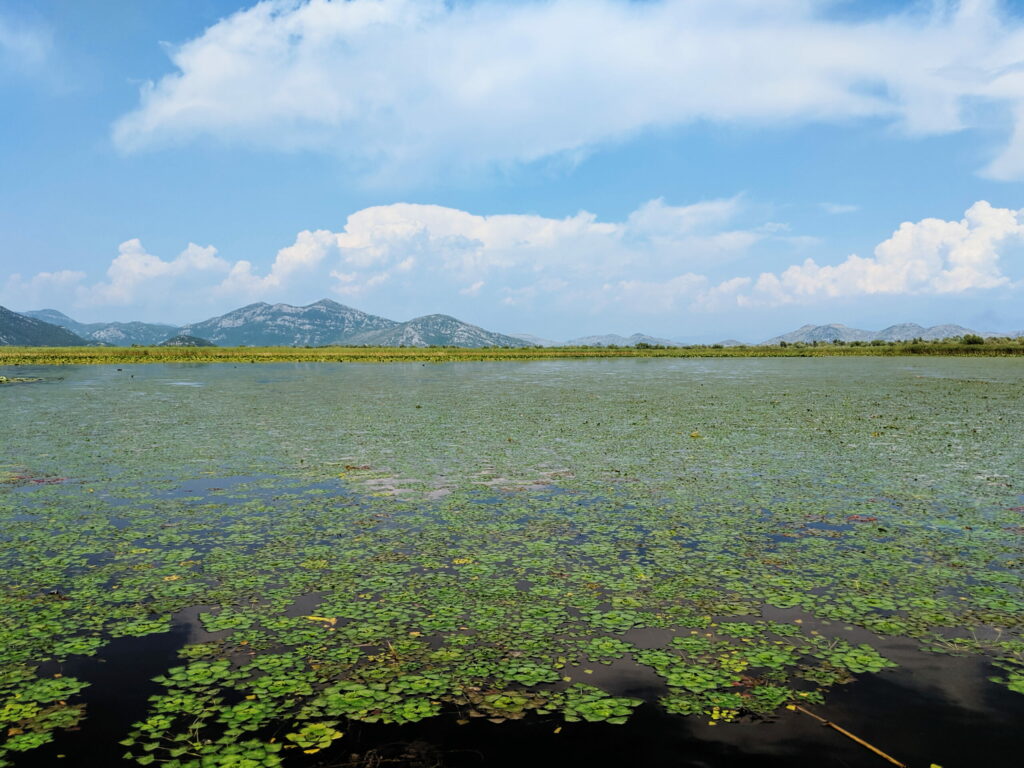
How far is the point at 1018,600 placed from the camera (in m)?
9.52

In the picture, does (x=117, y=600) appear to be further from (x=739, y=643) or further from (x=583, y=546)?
(x=739, y=643)

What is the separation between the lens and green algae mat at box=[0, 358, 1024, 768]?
6.78 metres

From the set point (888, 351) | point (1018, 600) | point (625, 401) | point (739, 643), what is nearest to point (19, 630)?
point (739, 643)

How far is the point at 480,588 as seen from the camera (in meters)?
10.1

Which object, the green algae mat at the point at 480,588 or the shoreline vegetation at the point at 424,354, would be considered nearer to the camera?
the green algae mat at the point at 480,588

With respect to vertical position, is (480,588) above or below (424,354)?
below

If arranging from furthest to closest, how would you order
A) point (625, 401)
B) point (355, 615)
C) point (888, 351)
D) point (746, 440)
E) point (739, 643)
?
point (888, 351), point (625, 401), point (746, 440), point (355, 615), point (739, 643)

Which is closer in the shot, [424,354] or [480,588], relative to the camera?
[480,588]

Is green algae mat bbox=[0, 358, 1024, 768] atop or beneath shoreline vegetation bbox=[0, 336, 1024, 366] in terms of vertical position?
beneath

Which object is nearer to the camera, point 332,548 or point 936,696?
point 936,696

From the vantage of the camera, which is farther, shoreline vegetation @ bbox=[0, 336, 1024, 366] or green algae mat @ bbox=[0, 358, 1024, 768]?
shoreline vegetation @ bbox=[0, 336, 1024, 366]

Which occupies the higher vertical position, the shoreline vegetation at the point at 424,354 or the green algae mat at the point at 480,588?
the shoreline vegetation at the point at 424,354

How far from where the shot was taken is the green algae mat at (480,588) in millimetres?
6777

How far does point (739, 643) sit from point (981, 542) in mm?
7231
